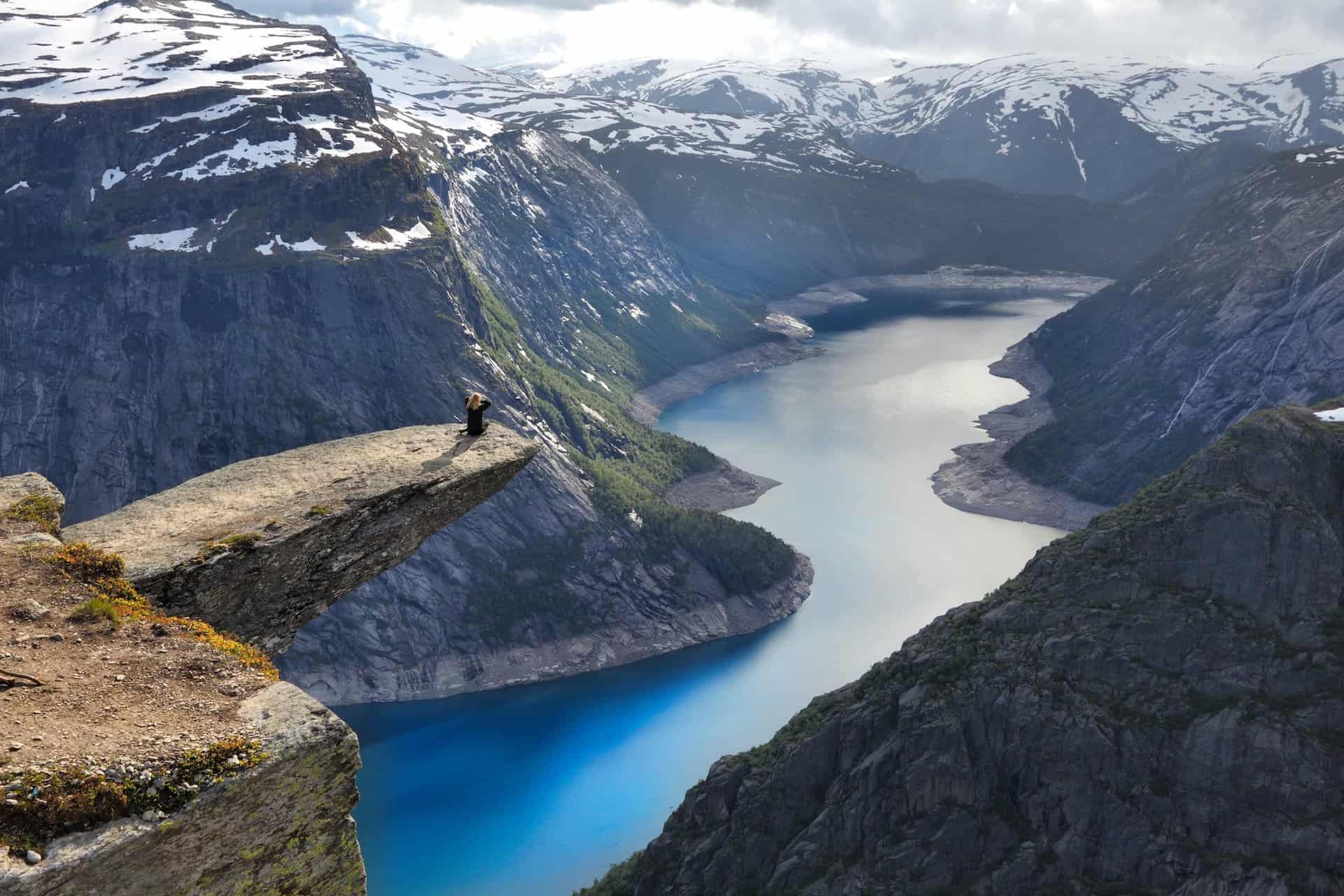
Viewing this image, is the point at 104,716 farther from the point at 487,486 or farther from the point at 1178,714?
the point at 1178,714

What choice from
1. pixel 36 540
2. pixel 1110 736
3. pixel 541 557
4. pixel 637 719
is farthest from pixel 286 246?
pixel 36 540

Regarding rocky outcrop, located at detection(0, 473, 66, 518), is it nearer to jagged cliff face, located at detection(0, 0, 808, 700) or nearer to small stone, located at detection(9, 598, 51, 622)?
small stone, located at detection(9, 598, 51, 622)

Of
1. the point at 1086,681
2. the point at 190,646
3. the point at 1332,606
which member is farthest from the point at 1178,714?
the point at 190,646

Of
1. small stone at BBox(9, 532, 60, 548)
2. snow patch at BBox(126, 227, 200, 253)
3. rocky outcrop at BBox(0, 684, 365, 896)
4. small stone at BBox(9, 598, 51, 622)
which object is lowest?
snow patch at BBox(126, 227, 200, 253)

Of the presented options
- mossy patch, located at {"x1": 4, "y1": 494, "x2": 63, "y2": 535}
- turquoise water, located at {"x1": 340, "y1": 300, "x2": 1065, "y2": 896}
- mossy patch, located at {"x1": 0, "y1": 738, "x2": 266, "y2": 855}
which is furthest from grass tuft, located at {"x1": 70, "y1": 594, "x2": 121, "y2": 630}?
turquoise water, located at {"x1": 340, "y1": 300, "x2": 1065, "y2": 896}

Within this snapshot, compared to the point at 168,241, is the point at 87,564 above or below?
above

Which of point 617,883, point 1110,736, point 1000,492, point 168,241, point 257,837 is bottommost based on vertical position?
point 1000,492

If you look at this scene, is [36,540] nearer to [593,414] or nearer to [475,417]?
[475,417]
